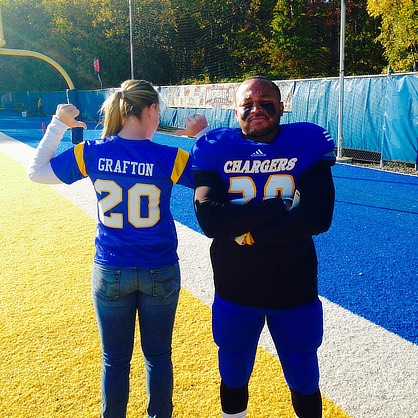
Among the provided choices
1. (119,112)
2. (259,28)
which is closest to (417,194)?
(119,112)

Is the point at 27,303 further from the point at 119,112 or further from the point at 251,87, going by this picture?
the point at 251,87

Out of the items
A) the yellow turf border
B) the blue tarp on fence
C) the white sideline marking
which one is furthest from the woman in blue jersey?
the blue tarp on fence

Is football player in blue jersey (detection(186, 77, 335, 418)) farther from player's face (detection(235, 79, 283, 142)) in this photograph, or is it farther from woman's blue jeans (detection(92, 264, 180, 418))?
woman's blue jeans (detection(92, 264, 180, 418))

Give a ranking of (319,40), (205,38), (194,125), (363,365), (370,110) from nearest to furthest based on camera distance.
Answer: (194,125)
(363,365)
(370,110)
(319,40)
(205,38)

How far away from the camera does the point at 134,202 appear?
2.16 metres

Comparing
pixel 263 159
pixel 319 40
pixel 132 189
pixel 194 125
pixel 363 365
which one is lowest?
pixel 363 365

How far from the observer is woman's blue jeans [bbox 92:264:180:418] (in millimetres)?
2174

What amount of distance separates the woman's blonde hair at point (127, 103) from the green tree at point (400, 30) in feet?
55.7

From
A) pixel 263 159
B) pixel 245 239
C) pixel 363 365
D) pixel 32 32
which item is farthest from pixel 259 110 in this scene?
pixel 32 32

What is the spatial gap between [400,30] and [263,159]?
17.8 m

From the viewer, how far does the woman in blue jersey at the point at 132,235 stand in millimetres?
2154

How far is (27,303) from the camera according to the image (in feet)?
12.9

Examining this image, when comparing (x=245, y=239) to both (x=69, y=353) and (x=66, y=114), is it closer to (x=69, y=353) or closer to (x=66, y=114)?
(x=66, y=114)

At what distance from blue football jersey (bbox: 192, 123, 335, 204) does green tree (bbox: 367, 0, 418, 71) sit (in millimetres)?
16918
